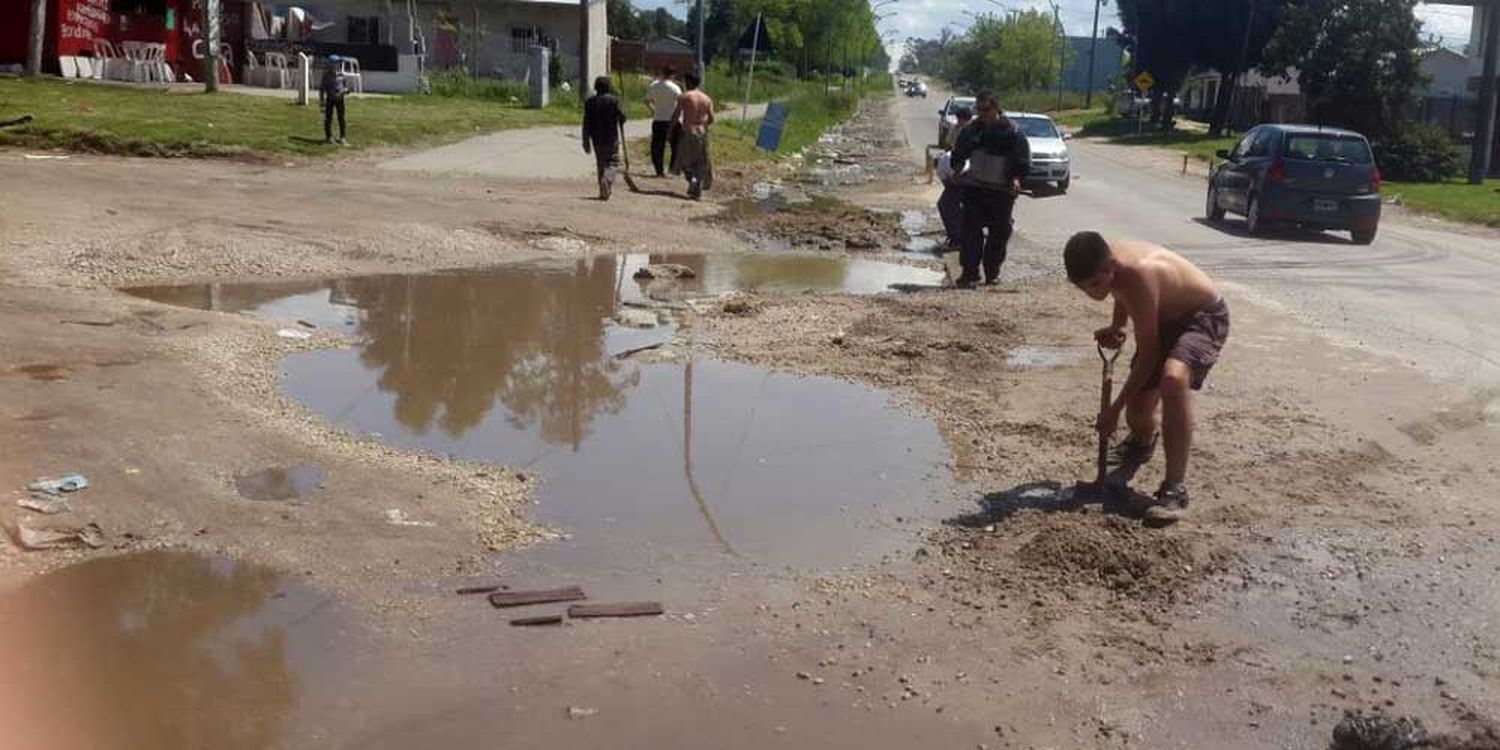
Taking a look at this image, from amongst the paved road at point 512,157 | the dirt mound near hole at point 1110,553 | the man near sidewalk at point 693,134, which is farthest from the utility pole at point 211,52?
the dirt mound near hole at point 1110,553

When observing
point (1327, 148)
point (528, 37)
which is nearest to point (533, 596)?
point (1327, 148)

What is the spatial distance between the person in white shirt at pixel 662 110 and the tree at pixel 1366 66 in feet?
92.3

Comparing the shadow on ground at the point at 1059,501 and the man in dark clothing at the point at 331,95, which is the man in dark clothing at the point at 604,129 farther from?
the shadow on ground at the point at 1059,501

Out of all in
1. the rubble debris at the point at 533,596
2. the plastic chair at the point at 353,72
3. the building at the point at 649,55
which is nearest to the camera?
the rubble debris at the point at 533,596

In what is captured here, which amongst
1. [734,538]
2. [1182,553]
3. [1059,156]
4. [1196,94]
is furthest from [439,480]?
[1196,94]

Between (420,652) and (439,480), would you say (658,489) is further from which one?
(420,652)

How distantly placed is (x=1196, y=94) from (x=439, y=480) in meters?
89.2

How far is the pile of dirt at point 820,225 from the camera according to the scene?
16.6 meters

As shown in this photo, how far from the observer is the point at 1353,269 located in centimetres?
1622

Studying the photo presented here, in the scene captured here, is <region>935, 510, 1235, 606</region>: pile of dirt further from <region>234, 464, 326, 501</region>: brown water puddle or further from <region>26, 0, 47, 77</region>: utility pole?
<region>26, 0, 47, 77</region>: utility pole

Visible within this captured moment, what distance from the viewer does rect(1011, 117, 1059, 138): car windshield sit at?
27.9m

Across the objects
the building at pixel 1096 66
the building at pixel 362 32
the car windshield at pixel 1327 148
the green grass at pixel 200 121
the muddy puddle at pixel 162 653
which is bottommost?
the muddy puddle at pixel 162 653

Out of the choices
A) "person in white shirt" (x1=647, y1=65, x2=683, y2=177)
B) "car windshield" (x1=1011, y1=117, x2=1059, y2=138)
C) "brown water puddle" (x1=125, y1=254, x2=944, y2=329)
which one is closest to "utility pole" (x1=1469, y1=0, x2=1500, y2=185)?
"car windshield" (x1=1011, y1=117, x2=1059, y2=138)

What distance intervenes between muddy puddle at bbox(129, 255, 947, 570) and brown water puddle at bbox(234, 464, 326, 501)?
0.82m
